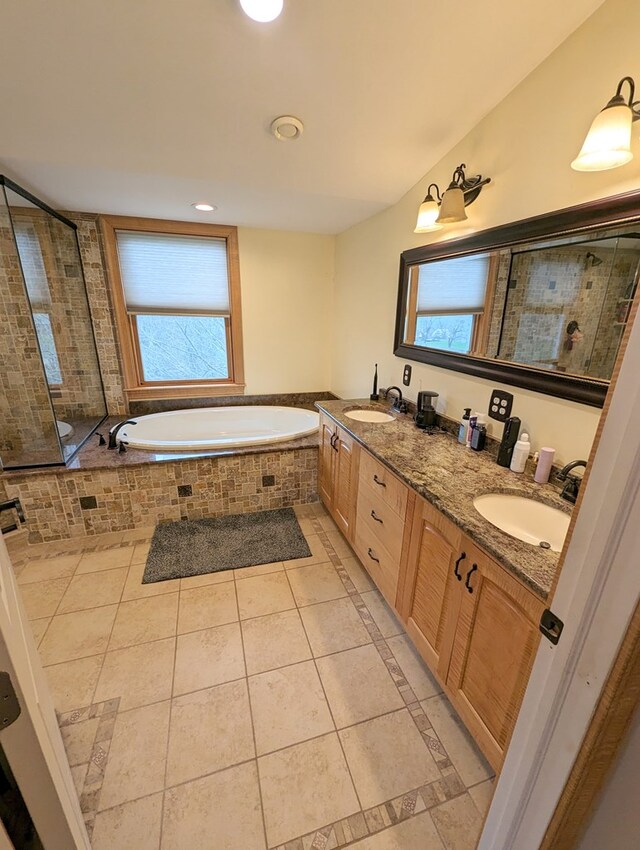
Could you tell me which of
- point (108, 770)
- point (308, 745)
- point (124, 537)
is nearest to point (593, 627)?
point (308, 745)

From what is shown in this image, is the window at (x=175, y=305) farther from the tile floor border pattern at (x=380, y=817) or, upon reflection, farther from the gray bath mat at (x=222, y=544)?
the tile floor border pattern at (x=380, y=817)

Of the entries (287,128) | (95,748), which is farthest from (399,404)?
(95,748)

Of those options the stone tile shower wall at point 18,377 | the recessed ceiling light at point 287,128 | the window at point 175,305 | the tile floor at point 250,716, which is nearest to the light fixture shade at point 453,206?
the recessed ceiling light at point 287,128

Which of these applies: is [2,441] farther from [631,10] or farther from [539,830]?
[631,10]

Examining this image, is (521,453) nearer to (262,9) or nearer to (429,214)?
(429,214)

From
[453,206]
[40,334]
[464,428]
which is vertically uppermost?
[453,206]

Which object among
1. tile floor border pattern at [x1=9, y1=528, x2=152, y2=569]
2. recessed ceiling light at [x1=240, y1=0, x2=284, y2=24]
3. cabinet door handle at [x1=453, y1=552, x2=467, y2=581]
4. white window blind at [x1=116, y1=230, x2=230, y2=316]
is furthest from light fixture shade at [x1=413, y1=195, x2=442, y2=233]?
tile floor border pattern at [x1=9, y1=528, x2=152, y2=569]

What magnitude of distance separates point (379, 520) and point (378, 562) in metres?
0.24

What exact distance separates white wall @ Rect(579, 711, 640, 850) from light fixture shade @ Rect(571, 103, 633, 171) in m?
1.41

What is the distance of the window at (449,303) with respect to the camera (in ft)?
5.94

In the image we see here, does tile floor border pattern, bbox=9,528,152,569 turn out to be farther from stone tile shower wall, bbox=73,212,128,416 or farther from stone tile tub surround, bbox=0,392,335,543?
stone tile shower wall, bbox=73,212,128,416

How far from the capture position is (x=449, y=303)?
2.02 metres

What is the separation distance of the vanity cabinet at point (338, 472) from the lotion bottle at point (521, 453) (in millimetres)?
781

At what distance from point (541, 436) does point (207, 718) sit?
5.81 ft
